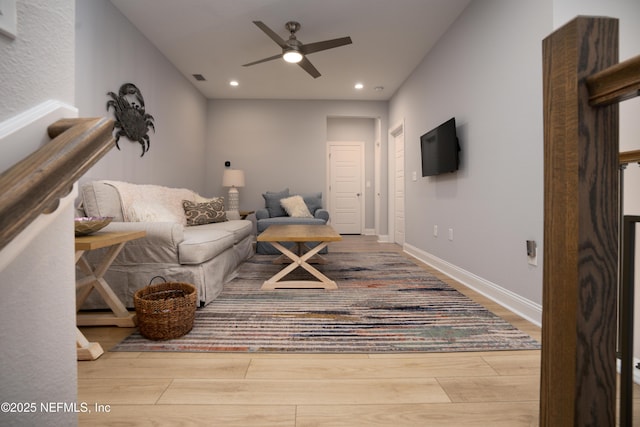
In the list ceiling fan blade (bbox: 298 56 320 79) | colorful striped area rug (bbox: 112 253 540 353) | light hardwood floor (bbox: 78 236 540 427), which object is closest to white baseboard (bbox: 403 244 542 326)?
colorful striped area rug (bbox: 112 253 540 353)

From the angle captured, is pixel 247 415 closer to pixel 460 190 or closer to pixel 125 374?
pixel 125 374

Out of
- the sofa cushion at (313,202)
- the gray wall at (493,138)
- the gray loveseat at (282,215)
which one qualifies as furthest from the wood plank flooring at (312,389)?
the sofa cushion at (313,202)

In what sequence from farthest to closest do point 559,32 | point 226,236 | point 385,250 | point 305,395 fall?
1. point 385,250
2. point 226,236
3. point 305,395
4. point 559,32

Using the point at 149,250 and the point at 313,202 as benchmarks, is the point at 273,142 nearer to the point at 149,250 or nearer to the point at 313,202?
the point at 313,202

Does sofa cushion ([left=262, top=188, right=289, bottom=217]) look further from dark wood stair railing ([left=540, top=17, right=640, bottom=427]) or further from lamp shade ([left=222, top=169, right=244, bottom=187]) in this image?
dark wood stair railing ([left=540, top=17, right=640, bottom=427])

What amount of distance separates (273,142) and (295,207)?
1609mm

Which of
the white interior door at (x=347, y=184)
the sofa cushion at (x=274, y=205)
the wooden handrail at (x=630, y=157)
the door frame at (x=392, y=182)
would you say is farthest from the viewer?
the white interior door at (x=347, y=184)

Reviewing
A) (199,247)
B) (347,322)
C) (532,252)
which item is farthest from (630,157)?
(199,247)

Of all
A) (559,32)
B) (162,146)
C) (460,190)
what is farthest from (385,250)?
(559,32)

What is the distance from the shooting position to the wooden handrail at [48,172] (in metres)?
0.35

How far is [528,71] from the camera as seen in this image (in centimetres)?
203

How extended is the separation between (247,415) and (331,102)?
5358mm

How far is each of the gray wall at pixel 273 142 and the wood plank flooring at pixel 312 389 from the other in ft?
14.1

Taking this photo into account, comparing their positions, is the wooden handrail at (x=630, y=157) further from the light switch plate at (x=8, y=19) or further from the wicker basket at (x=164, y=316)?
the wicker basket at (x=164, y=316)
